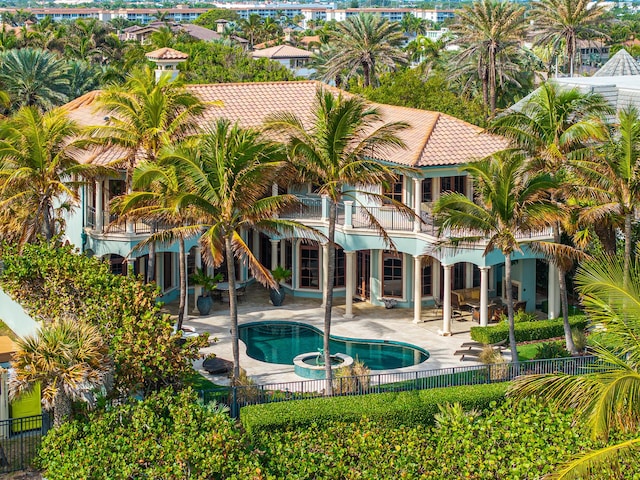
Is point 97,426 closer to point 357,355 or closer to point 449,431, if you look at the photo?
point 449,431

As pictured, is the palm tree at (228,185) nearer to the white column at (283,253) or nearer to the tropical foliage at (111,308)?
the tropical foliage at (111,308)

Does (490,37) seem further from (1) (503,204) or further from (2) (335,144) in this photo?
(2) (335,144)

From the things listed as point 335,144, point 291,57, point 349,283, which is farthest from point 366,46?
point 291,57

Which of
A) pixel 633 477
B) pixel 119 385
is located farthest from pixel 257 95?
pixel 633 477

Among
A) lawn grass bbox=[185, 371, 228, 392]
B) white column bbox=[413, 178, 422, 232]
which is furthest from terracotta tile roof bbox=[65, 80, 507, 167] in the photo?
lawn grass bbox=[185, 371, 228, 392]

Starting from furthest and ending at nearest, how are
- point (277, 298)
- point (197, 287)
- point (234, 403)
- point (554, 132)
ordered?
1. point (277, 298)
2. point (197, 287)
3. point (554, 132)
4. point (234, 403)

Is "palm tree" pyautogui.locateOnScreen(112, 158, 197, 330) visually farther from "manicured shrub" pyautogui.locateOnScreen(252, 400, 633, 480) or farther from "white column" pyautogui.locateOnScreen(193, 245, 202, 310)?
"white column" pyautogui.locateOnScreen(193, 245, 202, 310)
